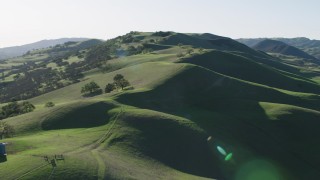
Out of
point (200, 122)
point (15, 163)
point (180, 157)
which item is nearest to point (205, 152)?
point (180, 157)

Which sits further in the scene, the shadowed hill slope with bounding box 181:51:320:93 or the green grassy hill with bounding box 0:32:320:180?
the shadowed hill slope with bounding box 181:51:320:93

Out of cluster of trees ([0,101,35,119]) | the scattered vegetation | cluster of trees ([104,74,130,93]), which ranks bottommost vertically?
cluster of trees ([0,101,35,119])

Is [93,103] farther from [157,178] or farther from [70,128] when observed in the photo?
[157,178]

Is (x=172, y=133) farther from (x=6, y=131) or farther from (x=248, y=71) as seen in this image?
(x=248, y=71)

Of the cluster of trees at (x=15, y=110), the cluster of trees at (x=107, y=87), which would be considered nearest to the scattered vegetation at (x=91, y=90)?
the cluster of trees at (x=107, y=87)

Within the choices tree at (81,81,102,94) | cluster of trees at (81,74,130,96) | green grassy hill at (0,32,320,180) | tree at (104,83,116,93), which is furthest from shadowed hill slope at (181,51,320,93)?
tree at (104,83,116,93)

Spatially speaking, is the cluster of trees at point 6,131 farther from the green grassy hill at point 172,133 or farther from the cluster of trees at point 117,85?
the cluster of trees at point 117,85

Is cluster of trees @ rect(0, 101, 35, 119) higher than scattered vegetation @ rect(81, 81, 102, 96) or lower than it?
lower

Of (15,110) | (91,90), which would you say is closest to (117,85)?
(91,90)

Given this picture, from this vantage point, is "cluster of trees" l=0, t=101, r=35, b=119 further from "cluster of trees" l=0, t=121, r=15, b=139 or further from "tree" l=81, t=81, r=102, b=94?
"cluster of trees" l=0, t=121, r=15, b=139
